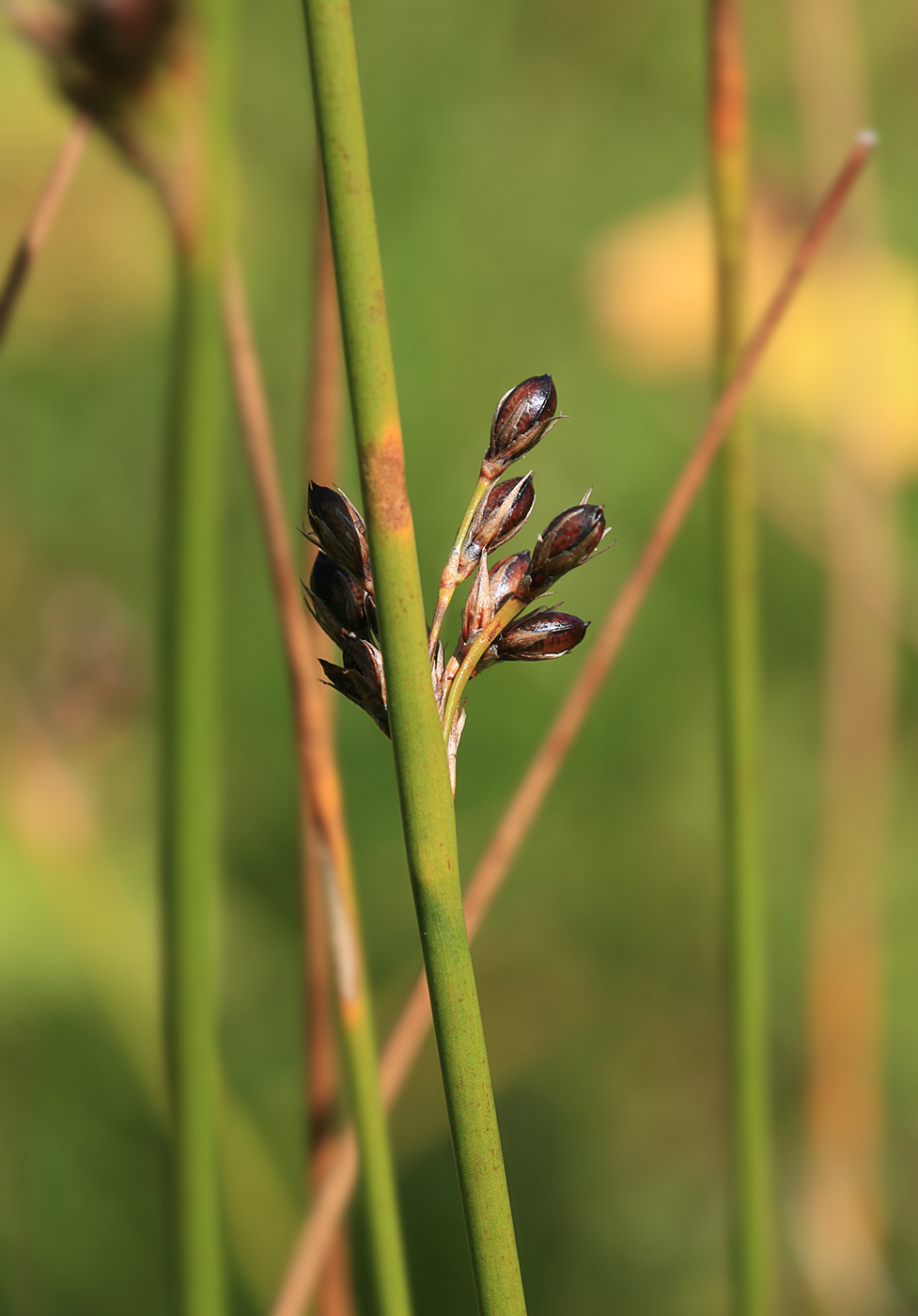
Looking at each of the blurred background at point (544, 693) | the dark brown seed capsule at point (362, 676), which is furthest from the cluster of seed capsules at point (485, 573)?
the blurred background at point (544, 693)

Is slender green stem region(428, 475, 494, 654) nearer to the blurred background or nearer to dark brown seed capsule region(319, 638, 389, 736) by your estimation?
dark brown seed capsule region(319, 638, 389, 736)

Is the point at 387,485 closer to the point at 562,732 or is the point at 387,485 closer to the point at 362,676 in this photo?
the point at 362,676

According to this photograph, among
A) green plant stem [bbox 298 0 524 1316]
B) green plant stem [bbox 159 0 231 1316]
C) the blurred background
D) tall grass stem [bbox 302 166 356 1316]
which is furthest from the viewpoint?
the blurred background

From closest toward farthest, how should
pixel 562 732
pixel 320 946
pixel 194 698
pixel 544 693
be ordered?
pixel 194 698
pixel 562 732
pixel 320 946
pixel 544 693

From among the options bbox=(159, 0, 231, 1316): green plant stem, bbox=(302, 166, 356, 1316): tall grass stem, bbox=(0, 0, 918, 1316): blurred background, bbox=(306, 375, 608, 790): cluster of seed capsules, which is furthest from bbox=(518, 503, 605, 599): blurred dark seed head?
bbox=(0, 0, 918, 1316): blurred background

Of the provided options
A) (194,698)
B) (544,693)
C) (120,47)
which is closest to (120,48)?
(120,47)

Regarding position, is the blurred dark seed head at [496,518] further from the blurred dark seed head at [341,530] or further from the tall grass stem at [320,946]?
the tall grass stem at [320,946]

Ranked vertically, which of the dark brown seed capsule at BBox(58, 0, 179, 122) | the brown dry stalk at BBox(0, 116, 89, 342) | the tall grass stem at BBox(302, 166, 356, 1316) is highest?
the dark brown seed capsule at BBox(58, 0, 179, 122)
